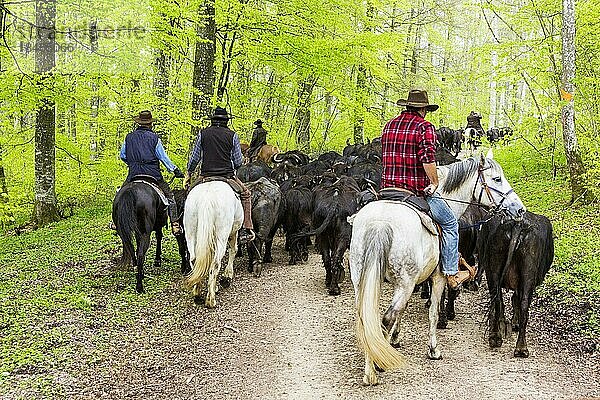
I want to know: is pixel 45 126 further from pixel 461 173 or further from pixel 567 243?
pixel 567 243

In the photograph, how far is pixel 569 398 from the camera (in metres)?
5.75

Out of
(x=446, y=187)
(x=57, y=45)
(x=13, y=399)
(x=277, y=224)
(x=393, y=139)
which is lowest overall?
(x=13, y=399)

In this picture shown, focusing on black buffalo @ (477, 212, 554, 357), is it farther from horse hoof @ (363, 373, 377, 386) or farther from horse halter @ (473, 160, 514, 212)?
horse hoof @ (363, 373, 377, 386)

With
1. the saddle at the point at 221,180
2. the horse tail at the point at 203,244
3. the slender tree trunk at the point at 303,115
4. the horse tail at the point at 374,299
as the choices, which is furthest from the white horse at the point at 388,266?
the slender tree trunk at the point at 303,115

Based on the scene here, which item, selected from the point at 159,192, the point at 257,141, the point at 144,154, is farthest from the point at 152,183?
the point at 257,141

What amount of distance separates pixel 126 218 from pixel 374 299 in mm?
4795

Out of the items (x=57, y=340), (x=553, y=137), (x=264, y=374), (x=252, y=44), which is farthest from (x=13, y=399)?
(x=553, y=137)

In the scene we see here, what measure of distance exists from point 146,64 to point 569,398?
15384 millimetres

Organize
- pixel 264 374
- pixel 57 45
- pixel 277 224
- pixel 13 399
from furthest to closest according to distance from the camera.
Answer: pixel 57 45, pixel 277 224, pixel 264 374, pixel 13 399

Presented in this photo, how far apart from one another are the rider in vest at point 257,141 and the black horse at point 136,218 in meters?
8.35

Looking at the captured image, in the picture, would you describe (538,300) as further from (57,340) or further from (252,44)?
(252,44)

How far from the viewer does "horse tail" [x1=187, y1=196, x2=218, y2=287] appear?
8453 mm

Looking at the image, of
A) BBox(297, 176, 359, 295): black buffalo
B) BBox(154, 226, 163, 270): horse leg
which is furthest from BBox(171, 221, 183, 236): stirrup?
BBox(297, 176, 359, 295): black buffalo

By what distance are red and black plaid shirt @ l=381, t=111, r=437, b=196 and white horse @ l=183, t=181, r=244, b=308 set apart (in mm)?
3023
